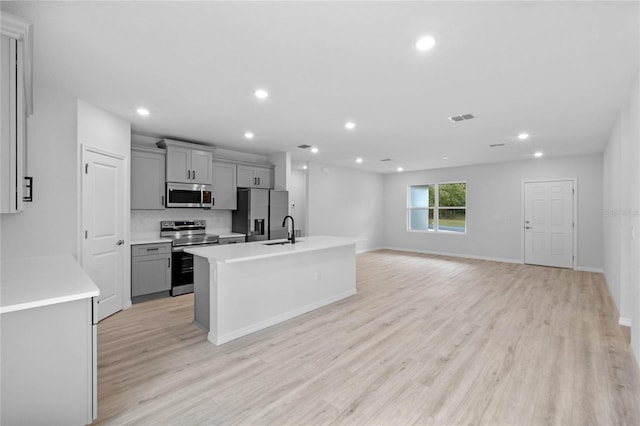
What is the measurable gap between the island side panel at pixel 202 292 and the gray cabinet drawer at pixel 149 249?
1.38 metres

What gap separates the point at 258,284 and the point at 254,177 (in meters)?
3.18

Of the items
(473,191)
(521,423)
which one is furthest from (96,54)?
(473,191)

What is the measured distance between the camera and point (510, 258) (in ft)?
24.2

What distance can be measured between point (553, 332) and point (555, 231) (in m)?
4.61

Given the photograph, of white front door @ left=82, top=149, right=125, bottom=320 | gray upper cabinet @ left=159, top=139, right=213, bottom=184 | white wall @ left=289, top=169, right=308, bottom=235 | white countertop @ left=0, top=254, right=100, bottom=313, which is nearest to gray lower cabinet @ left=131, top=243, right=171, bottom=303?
white front door @ left=82, top=149, right=125, bottom=320

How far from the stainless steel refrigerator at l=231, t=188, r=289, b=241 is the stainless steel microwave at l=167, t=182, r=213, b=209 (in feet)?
2.08

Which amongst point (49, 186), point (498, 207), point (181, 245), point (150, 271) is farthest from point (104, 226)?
point (498, 207)

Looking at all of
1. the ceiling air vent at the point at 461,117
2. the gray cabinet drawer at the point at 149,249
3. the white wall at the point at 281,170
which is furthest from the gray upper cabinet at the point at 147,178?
the ceiling air vent at the point at 461,117

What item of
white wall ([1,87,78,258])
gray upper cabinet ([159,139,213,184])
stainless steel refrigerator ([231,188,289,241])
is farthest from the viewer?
stainless steel refrigerator ([231,188,289,241])

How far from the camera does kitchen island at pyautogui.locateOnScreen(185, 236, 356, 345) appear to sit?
9.84 ft

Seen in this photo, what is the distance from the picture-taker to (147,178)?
4.59m

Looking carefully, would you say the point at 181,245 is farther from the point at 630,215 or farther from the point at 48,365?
the point at 630,215

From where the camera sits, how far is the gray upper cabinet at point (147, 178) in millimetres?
4453

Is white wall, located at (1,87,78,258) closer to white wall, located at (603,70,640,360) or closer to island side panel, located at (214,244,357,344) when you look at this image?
island side panel, located at (214,244,357,344)
